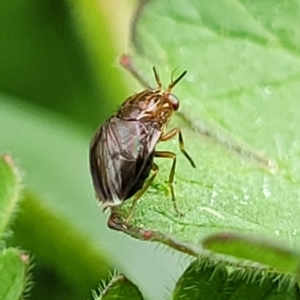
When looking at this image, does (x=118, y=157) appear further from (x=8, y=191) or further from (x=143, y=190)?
(x=8, y=191)

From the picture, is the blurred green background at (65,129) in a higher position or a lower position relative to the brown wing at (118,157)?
lower

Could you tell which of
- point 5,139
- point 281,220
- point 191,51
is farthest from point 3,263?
point 5,139

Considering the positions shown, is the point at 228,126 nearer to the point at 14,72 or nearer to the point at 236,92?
the point at 236,92

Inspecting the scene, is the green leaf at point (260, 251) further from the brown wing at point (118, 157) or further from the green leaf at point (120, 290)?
the brown wing at point (118, 157)

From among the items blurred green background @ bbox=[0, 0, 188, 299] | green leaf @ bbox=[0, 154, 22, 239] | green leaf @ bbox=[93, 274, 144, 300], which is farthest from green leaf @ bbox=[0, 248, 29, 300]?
blurred green background @ bbox=[0, 0, 188, 299]

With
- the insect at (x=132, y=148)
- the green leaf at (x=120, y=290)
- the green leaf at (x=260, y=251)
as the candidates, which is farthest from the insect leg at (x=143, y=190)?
the green leaf at (x=260, y=251)

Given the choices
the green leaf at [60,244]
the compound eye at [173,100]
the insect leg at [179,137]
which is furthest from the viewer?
the green leaf at [60,244]

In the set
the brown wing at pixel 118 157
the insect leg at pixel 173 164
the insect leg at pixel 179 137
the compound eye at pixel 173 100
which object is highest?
the compound eye at pixel 173 100
